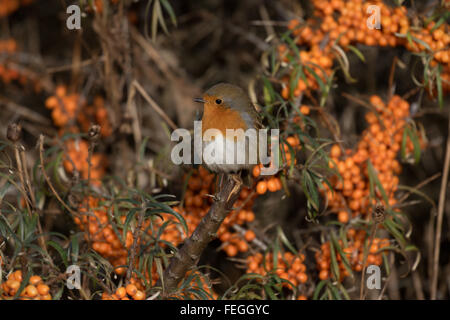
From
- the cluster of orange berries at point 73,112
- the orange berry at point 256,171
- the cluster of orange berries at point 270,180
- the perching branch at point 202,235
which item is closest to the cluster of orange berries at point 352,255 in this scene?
the cluster of orange berries at point 270,180

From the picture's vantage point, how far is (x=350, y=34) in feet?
8.89

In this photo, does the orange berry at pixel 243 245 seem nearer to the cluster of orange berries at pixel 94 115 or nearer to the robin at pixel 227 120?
the robin at pixel 227 120

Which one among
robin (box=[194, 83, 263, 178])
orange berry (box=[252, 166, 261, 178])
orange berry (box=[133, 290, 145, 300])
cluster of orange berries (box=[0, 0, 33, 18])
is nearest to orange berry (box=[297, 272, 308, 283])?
orange berry (box=[252, 166, 261, 178])

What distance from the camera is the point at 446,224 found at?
3.60m

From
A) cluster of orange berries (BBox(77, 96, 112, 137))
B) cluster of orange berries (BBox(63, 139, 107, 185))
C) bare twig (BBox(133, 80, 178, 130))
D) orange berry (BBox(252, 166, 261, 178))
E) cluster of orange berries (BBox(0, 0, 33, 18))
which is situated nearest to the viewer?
orange berry (BBox(252, 166, 261, 178))

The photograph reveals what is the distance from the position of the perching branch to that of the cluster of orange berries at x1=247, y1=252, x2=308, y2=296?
43 cm

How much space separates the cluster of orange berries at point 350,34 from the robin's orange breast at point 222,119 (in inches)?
23.5

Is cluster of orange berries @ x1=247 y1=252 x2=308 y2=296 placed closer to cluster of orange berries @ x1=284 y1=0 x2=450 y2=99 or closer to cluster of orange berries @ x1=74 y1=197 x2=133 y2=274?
Answer: cluster of orange berries @ x1=74 y1=197 x2=133 y2=274

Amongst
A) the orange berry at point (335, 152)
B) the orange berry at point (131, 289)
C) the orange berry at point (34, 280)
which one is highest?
the orange berry at point (335, 152)

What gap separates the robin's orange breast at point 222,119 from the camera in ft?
6.79

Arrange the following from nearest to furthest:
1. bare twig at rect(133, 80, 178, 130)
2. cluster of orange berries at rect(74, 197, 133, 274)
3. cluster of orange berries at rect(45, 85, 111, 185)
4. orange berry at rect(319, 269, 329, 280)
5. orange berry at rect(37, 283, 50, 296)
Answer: orange berry at rect(37, 283, 50, 296) → cluster of orange berries at rect(74, 197, 133, 274) → orange berry at rect(319, 269, 329, 280) → bare twig at rect(133, 80, 178, 130) → cluster of orange berries at rect(45, 85, 111, 185)

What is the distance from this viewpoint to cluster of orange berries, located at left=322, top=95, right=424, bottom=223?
2.56 meters

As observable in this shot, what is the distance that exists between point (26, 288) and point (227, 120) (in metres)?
0.97
